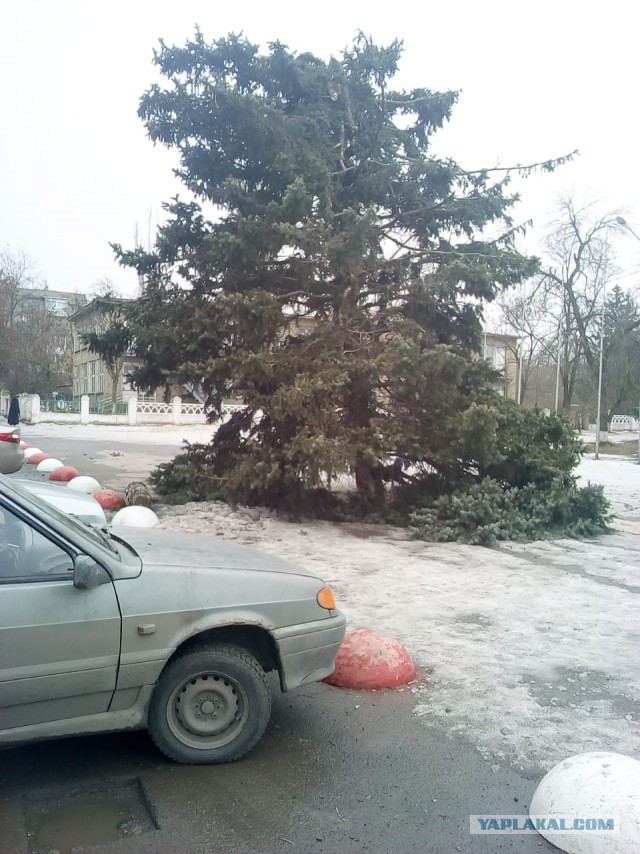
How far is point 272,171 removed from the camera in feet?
37.6

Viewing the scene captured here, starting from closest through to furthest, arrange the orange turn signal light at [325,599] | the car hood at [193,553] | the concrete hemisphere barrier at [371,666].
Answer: the car hood at [193,553] → the orange turn signal light at [325,599] → the concrete hemisphere barrier at [371,666]

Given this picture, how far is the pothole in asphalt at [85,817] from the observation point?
2900 mm

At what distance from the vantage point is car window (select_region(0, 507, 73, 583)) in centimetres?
323

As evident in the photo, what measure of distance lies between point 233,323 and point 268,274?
1386 mm

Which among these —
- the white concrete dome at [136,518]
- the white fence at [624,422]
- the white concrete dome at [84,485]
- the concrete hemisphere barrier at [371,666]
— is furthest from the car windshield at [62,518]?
the white fence at [624,422]

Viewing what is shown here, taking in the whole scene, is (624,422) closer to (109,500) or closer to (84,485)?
(84,485)

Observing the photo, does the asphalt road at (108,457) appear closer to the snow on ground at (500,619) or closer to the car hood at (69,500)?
the snow on ground at (500,619)

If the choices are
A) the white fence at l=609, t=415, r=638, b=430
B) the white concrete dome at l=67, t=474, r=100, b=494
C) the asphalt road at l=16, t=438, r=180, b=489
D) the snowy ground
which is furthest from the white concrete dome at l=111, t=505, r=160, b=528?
the white fence at l=609, t=415, r=638, b=430

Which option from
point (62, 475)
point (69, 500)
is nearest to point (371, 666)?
point (69, 500)

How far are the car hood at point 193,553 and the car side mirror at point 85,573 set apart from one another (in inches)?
13.2

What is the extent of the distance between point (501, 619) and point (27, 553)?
14.3ft

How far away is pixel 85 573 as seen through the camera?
320cm

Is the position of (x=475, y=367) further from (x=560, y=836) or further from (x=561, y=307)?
(x=561, y=307)

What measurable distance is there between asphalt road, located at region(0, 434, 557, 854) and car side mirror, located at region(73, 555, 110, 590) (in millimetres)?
988
